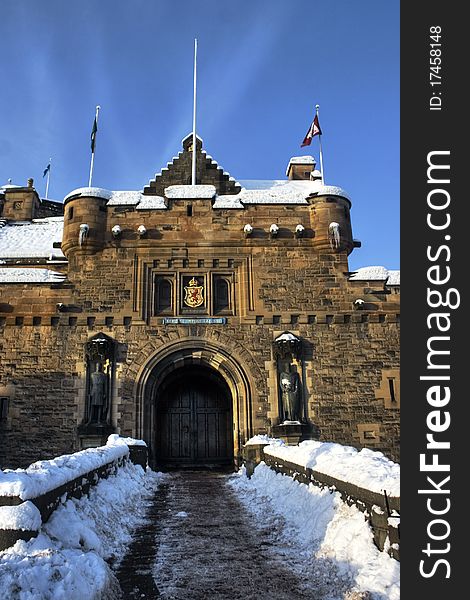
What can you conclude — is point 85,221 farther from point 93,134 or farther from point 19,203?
point 19,203

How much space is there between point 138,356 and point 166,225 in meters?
4.54

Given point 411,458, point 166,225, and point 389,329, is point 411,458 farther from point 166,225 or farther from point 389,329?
point 166,225

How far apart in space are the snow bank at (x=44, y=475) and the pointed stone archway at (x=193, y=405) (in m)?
8.14

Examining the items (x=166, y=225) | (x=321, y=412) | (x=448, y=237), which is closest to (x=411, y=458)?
(x=448, y=237)

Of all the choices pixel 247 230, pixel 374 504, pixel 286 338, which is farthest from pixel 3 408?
pixel 374 504

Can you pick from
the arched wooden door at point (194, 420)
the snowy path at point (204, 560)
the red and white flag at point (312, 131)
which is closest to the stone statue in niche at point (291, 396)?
the arched wooden door at point (194, 420)

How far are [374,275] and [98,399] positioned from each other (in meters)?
9.61

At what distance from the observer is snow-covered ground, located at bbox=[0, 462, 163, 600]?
12.2 ft

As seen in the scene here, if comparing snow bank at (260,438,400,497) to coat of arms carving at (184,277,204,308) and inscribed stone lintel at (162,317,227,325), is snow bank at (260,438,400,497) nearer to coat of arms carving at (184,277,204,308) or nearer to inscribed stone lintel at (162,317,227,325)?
inscribed stone lintel at (162,317,227,325)

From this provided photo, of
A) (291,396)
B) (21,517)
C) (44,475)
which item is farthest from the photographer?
(291,396)

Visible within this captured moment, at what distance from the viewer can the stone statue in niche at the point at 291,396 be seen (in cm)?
1574

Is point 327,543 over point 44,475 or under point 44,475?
under

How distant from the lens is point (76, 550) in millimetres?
4664

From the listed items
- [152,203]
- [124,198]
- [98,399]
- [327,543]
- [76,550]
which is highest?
[124,198]
